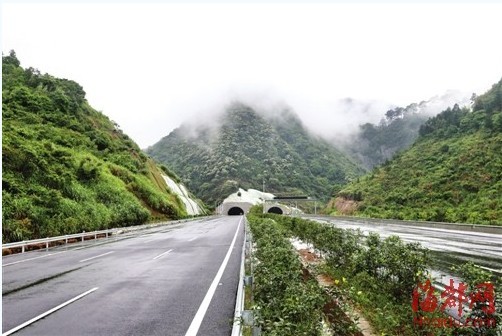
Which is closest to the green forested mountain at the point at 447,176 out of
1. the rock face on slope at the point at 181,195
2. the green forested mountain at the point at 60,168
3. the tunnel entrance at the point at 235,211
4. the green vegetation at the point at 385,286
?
the green vegetation at the point at 385,286

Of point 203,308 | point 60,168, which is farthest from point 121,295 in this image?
point 60,168

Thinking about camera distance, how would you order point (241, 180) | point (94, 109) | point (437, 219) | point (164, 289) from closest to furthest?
point (164, 289) < point (437, 219) < point (94, 109) < point (241, 180)

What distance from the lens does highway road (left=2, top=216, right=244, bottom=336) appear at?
6870 millimetres

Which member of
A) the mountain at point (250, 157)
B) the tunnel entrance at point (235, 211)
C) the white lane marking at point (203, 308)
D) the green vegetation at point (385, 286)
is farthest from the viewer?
the mountain at point (250, 157)

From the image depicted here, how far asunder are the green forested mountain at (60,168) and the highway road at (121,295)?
10283 mm

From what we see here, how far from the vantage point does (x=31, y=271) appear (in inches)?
517

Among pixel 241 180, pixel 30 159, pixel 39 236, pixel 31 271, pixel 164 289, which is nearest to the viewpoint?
pixel 164 289

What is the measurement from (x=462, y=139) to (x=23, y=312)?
2577 inches

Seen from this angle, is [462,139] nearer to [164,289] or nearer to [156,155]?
[164,289]

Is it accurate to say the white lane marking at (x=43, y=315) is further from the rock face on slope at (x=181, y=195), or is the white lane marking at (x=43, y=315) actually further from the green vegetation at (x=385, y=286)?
the rock face on slope at (x=181, y=195)

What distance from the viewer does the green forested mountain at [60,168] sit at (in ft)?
84.7

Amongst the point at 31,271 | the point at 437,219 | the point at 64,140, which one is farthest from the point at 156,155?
the point at 31,271

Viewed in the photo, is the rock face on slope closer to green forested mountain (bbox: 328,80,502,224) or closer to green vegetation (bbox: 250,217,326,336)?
green forested mountain (bbox: 328,80,502,224)

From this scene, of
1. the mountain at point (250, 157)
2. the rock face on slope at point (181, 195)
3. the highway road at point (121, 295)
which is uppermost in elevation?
the mountain at point (250, 157)
